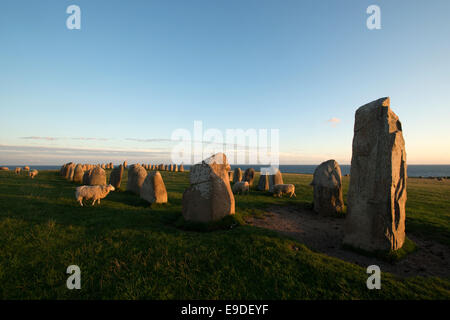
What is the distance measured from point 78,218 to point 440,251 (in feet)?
50.5

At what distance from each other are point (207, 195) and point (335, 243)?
6027 millimetres

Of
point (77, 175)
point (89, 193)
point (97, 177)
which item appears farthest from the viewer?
point (77, 175)

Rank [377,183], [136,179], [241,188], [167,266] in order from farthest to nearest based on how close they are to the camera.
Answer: [241,188] < [136,179] < [377,183] < [167,266]

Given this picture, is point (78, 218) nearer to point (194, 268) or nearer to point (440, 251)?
point (194, 268)

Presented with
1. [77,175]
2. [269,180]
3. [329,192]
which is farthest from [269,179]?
[77,175]

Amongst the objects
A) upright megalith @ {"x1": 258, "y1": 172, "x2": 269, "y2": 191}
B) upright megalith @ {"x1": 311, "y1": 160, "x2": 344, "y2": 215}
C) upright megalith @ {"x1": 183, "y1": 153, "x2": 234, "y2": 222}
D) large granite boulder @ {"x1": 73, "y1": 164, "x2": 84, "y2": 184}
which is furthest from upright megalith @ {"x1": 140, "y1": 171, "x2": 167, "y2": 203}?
large granite boulder @ {"x1": 73, "y1": 164, "x2": 84, "y2": 184}

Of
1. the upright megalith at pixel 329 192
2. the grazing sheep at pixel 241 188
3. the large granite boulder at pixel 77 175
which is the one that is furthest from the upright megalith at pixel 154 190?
the large granite boulder at pixel 77 175

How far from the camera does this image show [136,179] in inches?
640

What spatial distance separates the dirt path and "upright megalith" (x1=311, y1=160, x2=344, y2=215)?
669mm

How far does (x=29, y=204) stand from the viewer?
10.7m

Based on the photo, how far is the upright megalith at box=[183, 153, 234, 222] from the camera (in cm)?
917

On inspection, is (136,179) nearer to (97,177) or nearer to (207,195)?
(97,177)

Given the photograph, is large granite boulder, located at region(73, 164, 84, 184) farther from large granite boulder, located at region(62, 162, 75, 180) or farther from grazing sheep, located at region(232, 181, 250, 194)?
grazing sheep, located at region(232, 181, 250, 194)
